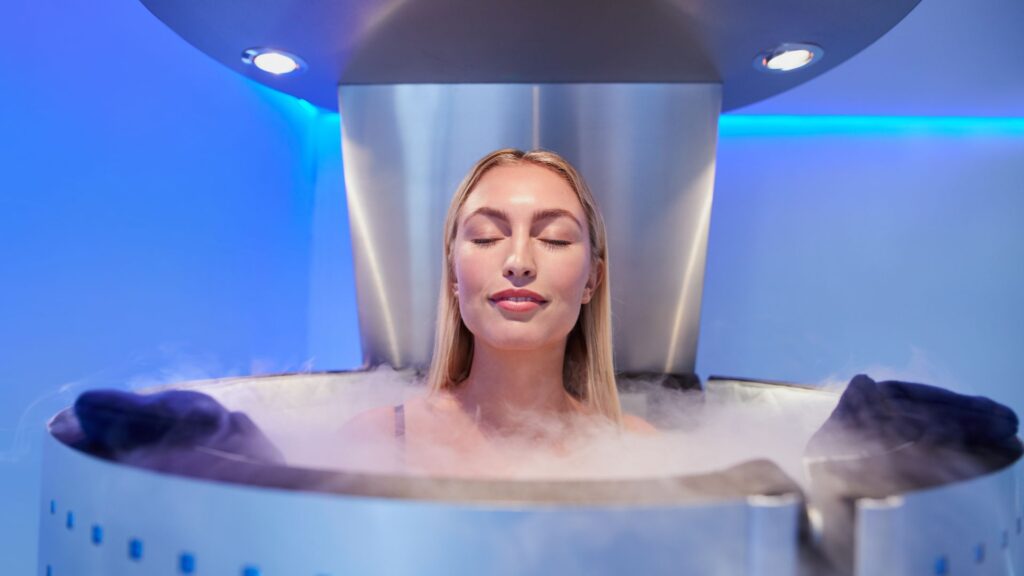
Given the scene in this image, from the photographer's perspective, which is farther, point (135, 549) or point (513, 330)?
point (513, 330)

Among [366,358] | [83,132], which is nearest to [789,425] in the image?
[366,358]

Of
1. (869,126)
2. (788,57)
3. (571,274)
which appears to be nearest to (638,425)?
(571,274)

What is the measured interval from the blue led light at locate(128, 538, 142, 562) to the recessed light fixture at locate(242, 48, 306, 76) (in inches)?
25.8

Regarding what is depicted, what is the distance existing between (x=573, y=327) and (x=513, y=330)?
7.1 inches

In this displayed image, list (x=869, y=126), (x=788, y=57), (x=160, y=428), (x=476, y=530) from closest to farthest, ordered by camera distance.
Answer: (x=476, y=530), (x=160, y=428), (x=788, y=57), (x=869, y=126)

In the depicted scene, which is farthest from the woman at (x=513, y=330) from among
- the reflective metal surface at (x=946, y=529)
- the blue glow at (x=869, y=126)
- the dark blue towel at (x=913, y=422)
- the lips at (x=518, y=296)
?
the blue glow at (x=869, y=126)

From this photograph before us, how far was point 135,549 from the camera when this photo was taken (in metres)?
0.42

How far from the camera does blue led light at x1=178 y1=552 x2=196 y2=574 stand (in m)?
0.39

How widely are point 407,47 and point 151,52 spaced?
695 millimetres

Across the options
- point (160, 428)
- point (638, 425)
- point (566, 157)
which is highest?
point (566, 157)

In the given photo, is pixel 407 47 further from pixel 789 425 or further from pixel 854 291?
pixel 854 291

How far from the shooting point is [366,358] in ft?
3.66

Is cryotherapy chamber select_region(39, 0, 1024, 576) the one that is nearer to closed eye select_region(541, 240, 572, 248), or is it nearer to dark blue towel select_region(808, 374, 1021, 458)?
dark blue towel select_region(808, 374, 1021, 458)

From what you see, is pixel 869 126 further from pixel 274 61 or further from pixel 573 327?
pixel 274 61
